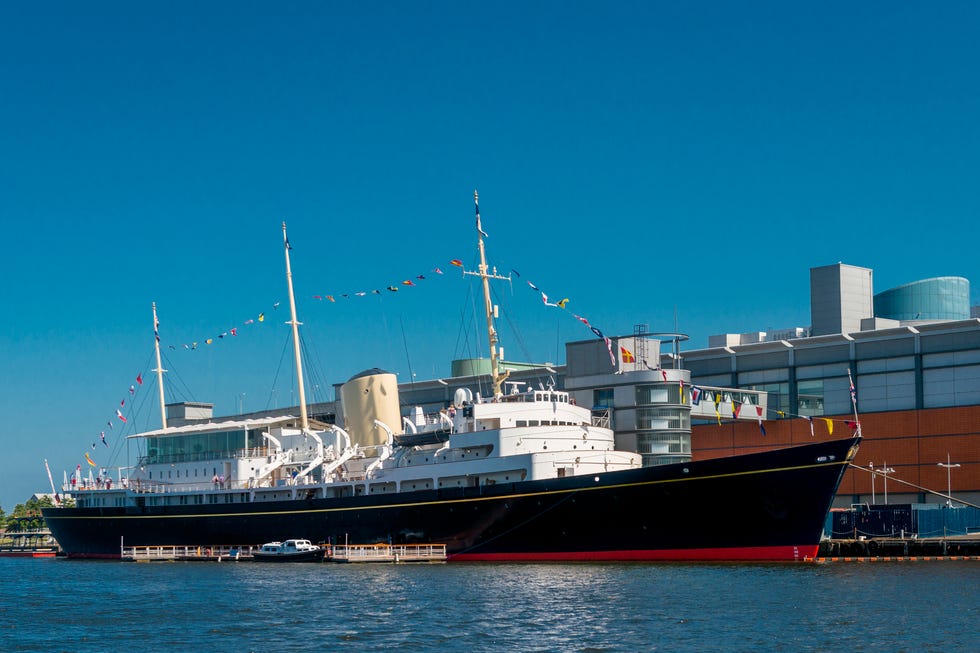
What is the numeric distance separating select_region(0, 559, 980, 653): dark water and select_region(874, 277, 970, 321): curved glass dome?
5165cm

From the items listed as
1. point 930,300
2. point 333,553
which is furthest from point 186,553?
point 930,300

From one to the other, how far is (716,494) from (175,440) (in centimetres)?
3633

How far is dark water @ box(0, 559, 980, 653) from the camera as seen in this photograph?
32.0 m

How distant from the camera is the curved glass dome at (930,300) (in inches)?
3971

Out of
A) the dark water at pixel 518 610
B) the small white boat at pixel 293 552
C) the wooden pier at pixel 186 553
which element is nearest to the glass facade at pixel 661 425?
Result: the dark water at pixel 518 610

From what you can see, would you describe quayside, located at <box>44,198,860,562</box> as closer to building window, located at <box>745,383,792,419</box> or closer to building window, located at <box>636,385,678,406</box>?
building window, located at <box>636,385,678,406</box>

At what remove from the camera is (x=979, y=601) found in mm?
38312

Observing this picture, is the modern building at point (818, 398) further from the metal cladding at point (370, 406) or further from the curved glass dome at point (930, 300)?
the curved glass dome at point (930, 300)

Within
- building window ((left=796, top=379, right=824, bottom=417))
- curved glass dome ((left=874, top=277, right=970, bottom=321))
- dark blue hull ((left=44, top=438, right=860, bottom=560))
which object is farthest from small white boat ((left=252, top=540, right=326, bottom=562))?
curved glass dome ((left=874, top=277, right=970, bottom=321))

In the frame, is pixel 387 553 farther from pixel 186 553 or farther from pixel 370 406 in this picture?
pixel 186 553

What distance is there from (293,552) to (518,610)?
2428cm

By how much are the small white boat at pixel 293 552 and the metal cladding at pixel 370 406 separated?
7.26 m

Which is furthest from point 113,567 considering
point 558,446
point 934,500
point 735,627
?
point 934,500

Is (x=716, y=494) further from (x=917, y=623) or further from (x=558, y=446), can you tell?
(x=917, y=623)
